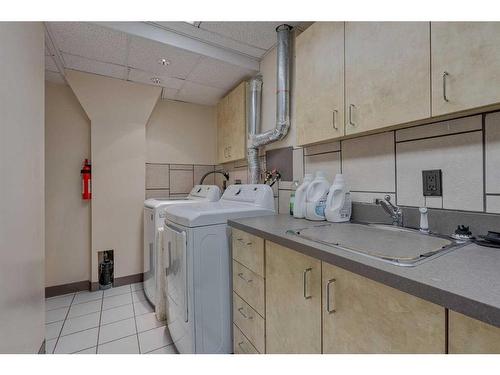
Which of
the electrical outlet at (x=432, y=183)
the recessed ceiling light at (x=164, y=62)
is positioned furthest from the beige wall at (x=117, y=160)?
the electrical outlet at (x=432, y=183)

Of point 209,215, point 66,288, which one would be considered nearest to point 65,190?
point 66,288

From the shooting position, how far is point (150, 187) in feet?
10.00

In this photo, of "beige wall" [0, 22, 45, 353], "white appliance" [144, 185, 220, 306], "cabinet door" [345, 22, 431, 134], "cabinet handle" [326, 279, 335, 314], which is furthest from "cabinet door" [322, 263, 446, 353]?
"white appliance" [144, 185, 220, 306]

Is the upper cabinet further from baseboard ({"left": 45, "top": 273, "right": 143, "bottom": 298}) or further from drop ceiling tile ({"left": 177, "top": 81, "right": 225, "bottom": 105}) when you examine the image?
baseboard ({"left": 45, "top": 273, "right": 143, "bottom": 298})

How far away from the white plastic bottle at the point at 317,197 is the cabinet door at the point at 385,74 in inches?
15.3

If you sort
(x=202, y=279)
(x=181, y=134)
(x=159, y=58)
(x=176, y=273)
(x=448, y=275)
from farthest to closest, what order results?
(x=181, y=134) → (x=159, y=58) → (x=176, y=273) → (x=202, y=279) → (x=448, y=275)

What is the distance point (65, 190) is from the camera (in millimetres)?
2643

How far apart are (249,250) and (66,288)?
2528 mm

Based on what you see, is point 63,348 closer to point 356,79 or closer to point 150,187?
point 150,187

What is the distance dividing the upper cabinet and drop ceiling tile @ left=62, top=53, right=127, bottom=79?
1.14m

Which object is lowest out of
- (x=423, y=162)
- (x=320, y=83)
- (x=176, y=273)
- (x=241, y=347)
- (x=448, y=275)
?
(x=241, y=347)

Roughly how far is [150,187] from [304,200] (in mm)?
2205

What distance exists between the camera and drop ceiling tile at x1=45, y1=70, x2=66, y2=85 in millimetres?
2436

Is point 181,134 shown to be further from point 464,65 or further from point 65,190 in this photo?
point 464,65
